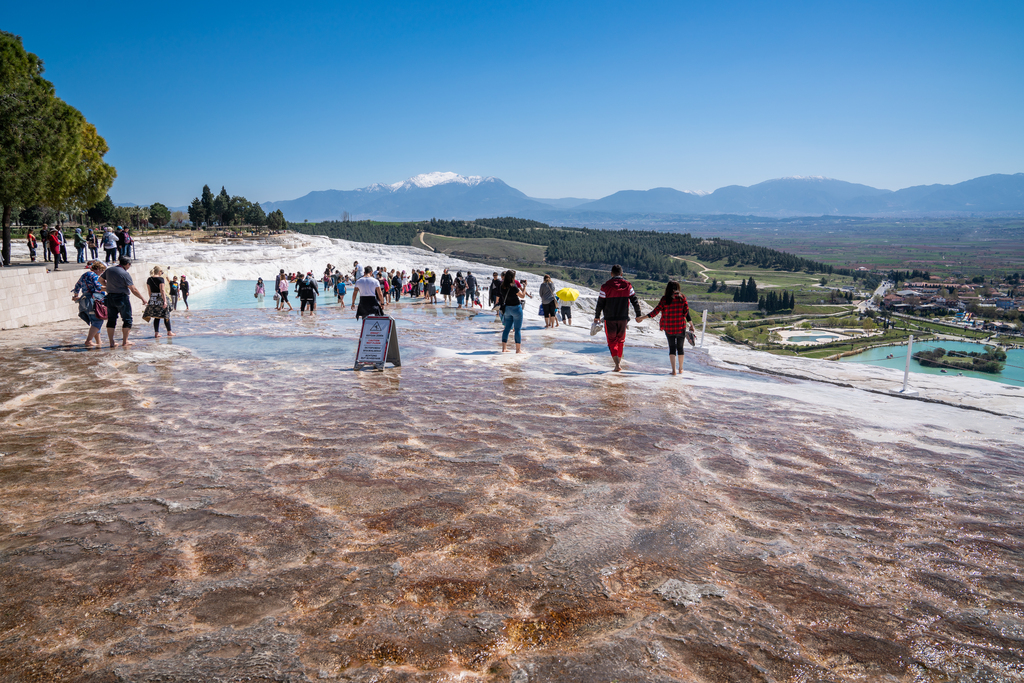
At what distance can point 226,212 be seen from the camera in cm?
7819

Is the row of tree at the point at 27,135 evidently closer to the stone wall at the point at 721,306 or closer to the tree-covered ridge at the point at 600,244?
the stone wall at the point at 721,306

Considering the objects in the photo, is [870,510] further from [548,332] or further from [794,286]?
[794,286]

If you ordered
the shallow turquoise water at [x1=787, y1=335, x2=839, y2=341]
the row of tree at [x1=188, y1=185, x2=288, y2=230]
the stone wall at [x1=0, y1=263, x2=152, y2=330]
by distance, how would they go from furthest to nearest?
1. the row of tree at [x1=188, y1=185, x2=288, y2=230]
2. the shallow turquoise water at [x1=787, y1=335, x2=839, y2=341]
3. the stone wall at [x1=0, y1=263, x2=152, y2=330]

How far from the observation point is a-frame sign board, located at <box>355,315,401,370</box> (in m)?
9.35

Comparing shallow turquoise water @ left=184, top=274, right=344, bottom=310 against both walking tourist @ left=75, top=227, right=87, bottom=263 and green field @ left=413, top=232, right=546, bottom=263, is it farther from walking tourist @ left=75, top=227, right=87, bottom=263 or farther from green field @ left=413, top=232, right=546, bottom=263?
green field @ left=413, top=232, right=546, bottom=263

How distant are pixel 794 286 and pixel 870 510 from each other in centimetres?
12173

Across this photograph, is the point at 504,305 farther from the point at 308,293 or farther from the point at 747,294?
the point at 747,294

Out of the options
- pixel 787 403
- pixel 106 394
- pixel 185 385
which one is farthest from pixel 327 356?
pixel 787 403

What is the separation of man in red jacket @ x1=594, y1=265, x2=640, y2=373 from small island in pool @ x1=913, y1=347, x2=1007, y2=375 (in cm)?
3133

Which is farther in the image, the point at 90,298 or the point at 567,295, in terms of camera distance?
the point at 567,295

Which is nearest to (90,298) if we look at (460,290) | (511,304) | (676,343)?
(511,304)

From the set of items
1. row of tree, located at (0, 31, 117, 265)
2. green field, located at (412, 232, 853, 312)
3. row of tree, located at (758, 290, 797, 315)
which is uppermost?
row of tree, located at (0, 31, 117, 265)

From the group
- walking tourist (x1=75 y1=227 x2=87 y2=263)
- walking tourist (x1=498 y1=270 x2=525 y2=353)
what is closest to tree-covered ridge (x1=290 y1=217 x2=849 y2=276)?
walking tourist (x1=75 y1=227 x2=87 y2=263)

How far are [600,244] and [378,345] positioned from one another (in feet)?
435
